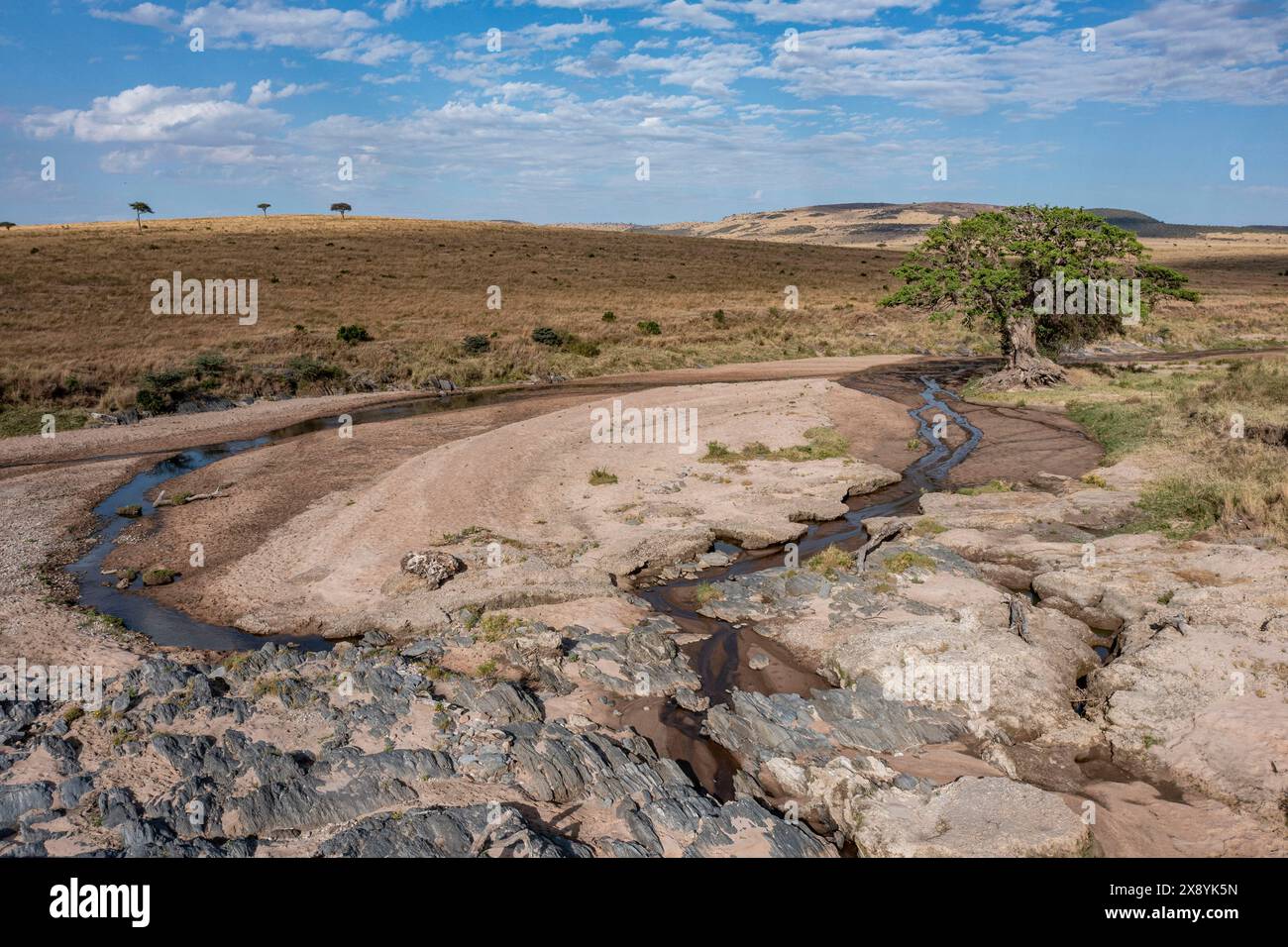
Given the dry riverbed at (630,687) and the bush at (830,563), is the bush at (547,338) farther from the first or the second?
the bush at (830,563)

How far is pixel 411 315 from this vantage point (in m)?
54.5

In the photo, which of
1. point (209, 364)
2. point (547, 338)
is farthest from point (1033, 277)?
point (209, 364)

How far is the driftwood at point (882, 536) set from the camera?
51.9 ft

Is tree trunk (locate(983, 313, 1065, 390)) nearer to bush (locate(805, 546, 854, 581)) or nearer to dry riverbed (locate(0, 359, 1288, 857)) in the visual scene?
dry riverbed (locate(0, 359, 1288, 857))

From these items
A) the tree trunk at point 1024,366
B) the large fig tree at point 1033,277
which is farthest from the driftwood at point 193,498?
the tree trunk at point 1024,366

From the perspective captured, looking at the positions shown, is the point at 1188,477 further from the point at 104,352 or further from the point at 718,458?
the point at 104,352

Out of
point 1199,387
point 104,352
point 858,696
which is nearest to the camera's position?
point 858,696

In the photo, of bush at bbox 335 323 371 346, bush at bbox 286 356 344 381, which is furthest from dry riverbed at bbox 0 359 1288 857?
bush at bbox 335 323 371 346

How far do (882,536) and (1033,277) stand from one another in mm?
25282

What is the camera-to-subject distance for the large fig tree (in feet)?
112

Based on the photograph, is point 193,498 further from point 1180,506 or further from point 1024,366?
point 1024,366

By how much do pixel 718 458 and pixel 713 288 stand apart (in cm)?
5184

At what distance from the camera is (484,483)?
21.2 meters
